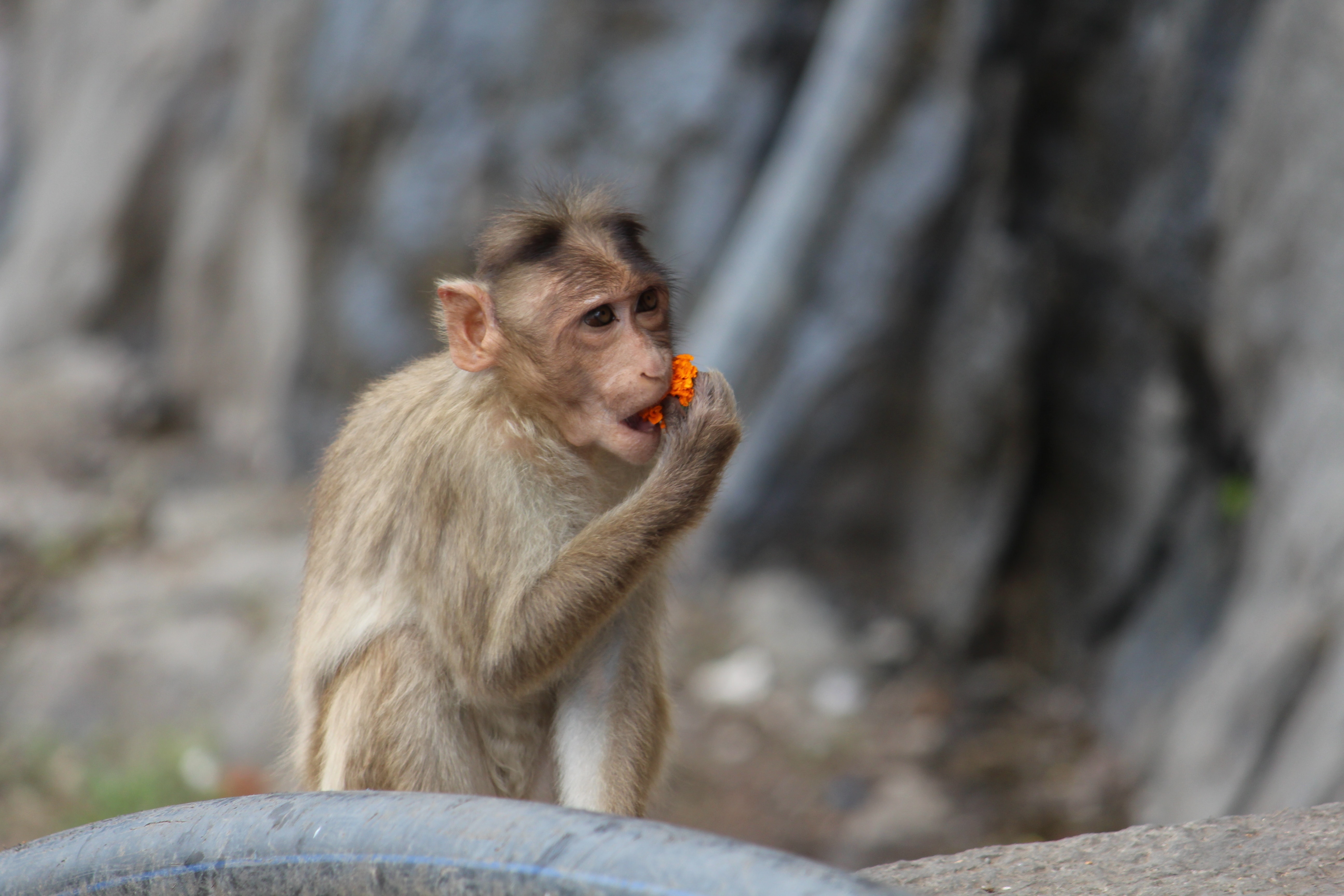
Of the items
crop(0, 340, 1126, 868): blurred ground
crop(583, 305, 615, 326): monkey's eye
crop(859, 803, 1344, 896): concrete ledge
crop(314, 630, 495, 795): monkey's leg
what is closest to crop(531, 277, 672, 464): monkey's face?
crop(583, 305, 615, 326): monkey's eye

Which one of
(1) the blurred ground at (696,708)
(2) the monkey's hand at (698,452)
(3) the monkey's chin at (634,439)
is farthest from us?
(1) the blurred ground at (696,708)

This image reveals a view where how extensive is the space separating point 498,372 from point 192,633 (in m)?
4.49

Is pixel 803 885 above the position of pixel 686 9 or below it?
below

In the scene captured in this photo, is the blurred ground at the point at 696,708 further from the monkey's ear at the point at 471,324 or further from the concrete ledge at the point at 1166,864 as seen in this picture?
the monkey's ear at the point at 471,324

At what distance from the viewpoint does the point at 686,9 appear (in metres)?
6.91

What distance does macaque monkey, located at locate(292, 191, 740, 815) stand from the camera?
8.23ft

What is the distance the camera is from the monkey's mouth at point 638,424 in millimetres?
2564

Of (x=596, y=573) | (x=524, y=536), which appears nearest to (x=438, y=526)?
(x=524, y=536)

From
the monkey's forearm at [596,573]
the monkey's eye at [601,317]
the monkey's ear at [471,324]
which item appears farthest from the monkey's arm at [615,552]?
the monkey's ear at [471,324]

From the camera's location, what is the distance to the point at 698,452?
2461 mm

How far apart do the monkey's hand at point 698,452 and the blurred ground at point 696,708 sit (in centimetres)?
292

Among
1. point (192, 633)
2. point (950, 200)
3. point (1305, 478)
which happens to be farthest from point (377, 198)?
point (1305, 478)

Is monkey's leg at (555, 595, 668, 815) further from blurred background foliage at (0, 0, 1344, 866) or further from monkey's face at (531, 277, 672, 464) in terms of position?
blurred background foliage at (0, 0, 1344, 866)

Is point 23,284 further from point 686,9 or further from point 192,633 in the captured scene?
point 686,9
